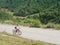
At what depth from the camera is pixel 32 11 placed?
44844 mm

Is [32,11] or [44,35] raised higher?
[32,11]

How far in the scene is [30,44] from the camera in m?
13.1

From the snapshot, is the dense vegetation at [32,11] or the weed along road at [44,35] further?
the dense vegetation at [32,11]

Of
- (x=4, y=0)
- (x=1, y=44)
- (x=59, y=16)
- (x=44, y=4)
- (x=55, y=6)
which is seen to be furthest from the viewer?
(x=4, y=0)

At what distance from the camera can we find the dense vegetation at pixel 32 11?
37.1 metres

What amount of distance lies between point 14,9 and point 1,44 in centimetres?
3890

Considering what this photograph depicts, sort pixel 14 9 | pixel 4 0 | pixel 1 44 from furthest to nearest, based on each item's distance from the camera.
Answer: pixel 4 0 → pixel 14 9 → pixel 1 44

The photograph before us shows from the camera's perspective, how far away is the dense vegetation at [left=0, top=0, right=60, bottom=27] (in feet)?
122

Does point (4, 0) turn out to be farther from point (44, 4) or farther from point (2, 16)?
point (44, 4)

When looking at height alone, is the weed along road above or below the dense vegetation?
below

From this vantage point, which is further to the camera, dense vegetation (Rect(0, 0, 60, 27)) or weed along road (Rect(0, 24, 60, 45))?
dense vegetation (Rect(0, 0, 60, 27))

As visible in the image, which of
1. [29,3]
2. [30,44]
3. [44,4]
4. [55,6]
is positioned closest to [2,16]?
[29,3]

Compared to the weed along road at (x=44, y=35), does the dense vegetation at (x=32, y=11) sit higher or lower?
higher

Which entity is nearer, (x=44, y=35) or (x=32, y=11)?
(x=44, y=35)
